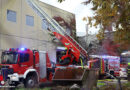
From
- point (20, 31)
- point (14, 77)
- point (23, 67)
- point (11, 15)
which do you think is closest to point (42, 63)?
point (23, 67)

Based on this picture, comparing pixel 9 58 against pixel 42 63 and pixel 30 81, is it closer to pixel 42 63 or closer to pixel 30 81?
pixel 30 81

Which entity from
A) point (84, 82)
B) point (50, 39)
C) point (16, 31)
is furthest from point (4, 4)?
point (84, 82)

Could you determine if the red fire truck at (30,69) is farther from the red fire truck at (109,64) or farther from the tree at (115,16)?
the red fire truck at (109,64)

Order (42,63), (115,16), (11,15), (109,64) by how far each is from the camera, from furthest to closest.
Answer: (11,15)
(109,64)
(42,63)
(115,16)

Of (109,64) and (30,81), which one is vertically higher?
(109,64)

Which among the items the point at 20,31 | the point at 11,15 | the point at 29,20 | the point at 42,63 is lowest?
the point at 42,63

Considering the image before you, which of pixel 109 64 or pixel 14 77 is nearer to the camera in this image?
pixel 14 77

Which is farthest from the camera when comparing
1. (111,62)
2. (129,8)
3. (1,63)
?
(111,62)

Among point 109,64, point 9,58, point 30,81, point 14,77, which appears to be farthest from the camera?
point 109,64

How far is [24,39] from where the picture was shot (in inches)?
877

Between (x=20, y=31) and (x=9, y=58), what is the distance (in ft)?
30.9

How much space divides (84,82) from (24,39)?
13.9 metres

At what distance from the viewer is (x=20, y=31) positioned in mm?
21938

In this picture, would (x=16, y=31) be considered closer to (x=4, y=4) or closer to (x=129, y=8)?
(x=4, y=4)
